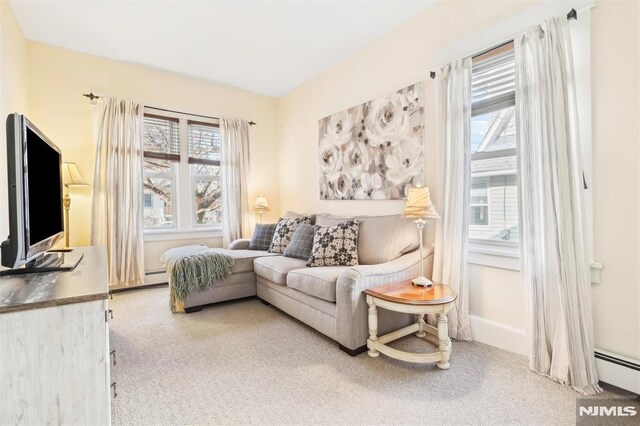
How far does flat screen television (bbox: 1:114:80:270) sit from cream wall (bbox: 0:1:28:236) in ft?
3.34

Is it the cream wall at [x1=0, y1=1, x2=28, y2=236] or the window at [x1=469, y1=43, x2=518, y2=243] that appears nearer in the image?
the window at [x1=469, y1=43, x2=518, y2=243]

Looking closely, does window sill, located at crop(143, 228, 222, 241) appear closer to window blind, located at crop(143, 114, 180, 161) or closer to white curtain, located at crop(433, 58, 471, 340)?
window blind, located at crop(143, 114, 180, 161)

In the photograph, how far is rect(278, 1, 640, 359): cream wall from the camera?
5.63 ft

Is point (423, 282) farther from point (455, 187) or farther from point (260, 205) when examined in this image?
point (260, 205)

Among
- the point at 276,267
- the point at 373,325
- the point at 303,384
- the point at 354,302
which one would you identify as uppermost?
the point at 276,267

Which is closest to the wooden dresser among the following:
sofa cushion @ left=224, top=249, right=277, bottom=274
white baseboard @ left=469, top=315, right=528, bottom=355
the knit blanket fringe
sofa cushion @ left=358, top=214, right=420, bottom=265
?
the knit blanket fringe

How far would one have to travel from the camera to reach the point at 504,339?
224 centimetres

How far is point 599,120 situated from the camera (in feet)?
5.95

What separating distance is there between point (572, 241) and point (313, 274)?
1712mm

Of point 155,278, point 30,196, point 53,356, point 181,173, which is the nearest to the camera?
point 53,356

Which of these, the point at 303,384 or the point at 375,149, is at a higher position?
the point at 375,149

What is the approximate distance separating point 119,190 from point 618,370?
15.3ft

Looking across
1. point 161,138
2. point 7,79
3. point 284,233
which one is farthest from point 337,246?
point 7,79

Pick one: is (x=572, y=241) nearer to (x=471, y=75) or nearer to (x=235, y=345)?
(x=471, y=75)
